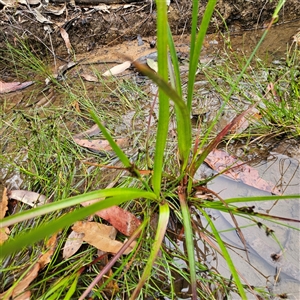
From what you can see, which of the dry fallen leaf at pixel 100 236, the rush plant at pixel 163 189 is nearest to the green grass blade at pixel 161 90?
the rush plant at pixel 163 189

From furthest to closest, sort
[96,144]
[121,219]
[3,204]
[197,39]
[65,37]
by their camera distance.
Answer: [65,37] → [96,144] → [3,204] → [121,219] → [197,39]

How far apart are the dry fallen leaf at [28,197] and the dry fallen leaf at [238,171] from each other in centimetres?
70

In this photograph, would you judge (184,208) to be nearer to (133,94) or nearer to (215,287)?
(215,287)

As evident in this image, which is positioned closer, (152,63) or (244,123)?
(244,123)

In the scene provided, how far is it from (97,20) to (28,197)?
126cm

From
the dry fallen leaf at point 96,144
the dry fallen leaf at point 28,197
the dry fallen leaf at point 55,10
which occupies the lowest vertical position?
the dry fallen leaf at point 28,197

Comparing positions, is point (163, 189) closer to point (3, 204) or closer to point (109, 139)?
point (109, 139)

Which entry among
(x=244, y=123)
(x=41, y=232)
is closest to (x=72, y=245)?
(x=41, y=232)

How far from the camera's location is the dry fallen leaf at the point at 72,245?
972mm

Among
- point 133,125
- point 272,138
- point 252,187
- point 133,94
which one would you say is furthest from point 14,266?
point 272,138

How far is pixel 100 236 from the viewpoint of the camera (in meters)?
0.96

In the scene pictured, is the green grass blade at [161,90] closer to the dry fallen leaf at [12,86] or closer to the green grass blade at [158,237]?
the green grass blade at [158,237]

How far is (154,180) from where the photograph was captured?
90 centimetres

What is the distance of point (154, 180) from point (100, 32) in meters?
1.39
